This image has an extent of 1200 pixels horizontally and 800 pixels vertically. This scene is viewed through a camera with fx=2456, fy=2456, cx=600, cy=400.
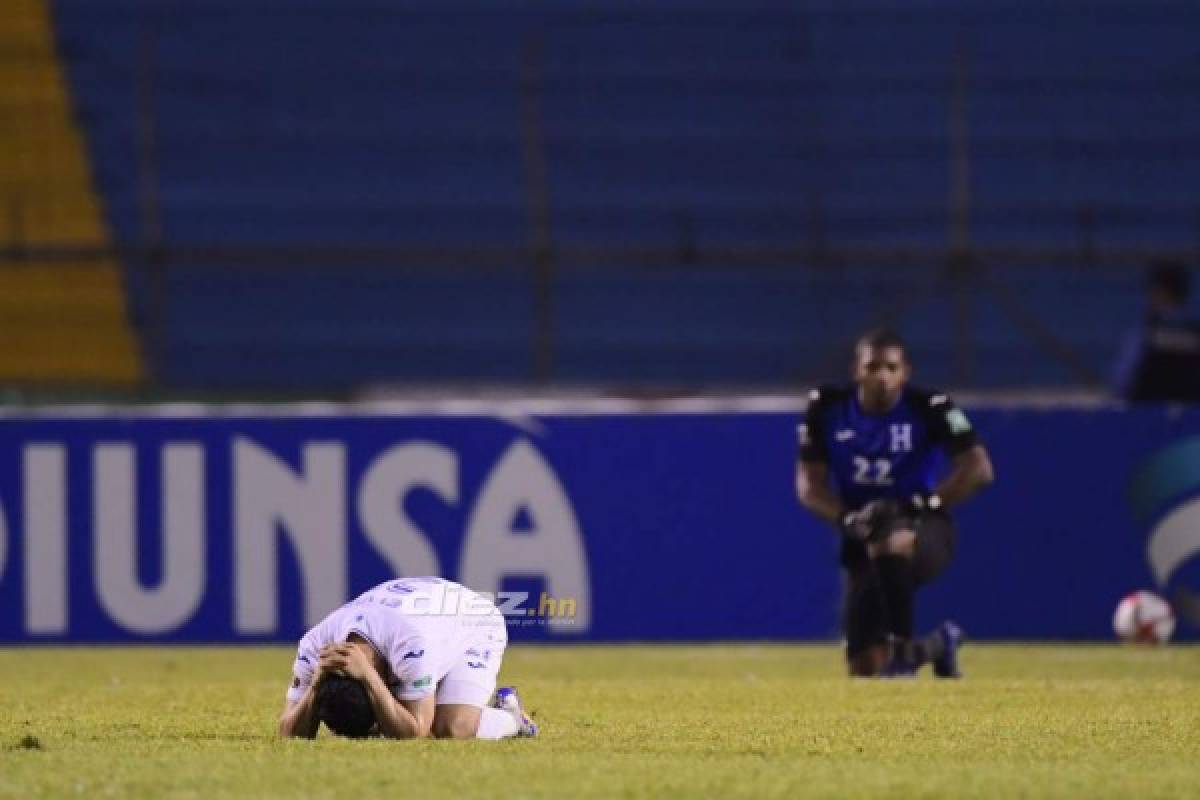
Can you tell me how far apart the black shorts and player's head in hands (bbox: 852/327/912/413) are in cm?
58

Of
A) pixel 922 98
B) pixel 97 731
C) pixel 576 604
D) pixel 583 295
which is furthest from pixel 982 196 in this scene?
pixel 97 731

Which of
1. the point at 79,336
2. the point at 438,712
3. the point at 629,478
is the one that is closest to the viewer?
the point at 438,712

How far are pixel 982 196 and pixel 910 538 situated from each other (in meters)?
8.14

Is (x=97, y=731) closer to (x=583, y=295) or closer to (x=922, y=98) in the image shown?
(x=583, y=295)

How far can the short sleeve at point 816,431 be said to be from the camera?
11.6 meters

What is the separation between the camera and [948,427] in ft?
37.6

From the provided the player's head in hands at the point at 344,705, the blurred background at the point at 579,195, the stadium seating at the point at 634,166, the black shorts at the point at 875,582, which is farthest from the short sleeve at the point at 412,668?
the stadium seating at the point at 634,166

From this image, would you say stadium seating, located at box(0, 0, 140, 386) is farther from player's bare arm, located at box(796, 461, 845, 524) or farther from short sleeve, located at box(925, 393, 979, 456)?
short sleeve, located at box(925, 393, 979, 456)

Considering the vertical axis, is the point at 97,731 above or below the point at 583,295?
below

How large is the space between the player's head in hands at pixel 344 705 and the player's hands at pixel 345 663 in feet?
0.12

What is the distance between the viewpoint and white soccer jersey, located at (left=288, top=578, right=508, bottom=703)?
295 inches

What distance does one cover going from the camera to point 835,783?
6727 mm

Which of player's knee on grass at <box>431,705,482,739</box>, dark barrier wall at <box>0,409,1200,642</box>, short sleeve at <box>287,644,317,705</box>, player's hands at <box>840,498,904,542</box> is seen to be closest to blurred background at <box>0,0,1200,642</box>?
dark barrier wall at <box>0,409,1200,642</box>

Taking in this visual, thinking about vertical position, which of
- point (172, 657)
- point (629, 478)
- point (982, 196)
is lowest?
point (172, 657)
